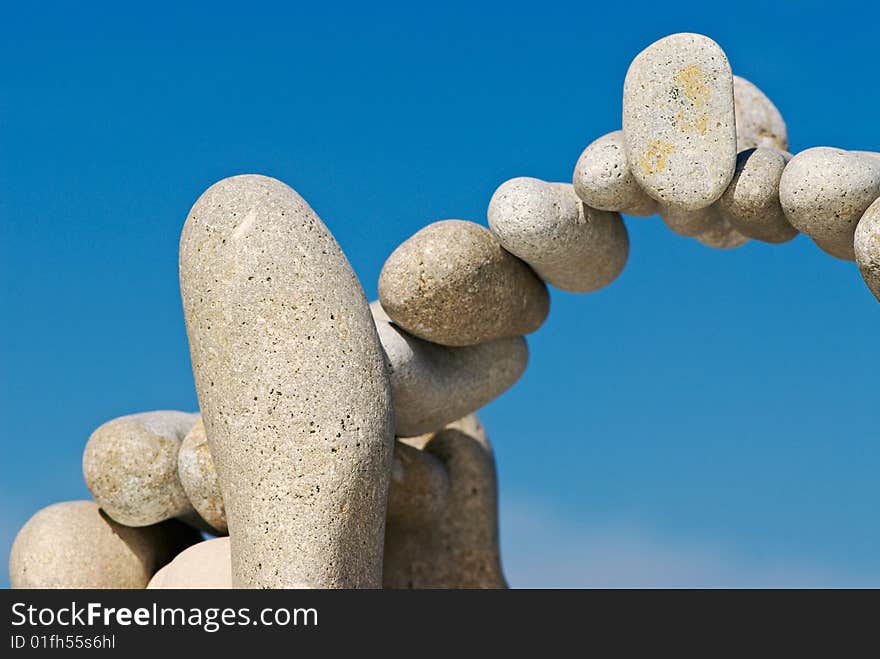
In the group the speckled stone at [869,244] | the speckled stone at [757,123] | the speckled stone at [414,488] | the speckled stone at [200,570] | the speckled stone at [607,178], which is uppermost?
the speckled stone at [757,123]

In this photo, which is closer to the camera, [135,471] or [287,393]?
[287,393]

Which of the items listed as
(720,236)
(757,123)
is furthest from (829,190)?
(757,123)

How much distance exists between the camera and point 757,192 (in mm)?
5551

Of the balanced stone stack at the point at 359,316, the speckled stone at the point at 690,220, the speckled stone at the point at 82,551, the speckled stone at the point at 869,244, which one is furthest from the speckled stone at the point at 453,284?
the speckled stone at the point at 82,551

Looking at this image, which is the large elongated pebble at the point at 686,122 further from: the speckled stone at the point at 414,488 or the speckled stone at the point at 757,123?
the speckled stone at the point at 414,488

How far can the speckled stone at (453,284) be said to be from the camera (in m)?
5.95

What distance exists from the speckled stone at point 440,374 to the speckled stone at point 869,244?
211 cm

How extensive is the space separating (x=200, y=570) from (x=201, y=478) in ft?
1.44

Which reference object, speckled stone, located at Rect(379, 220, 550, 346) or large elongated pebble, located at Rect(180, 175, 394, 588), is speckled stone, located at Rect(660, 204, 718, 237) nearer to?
speckled stone, located at Rect(379, 220, 550, 346)

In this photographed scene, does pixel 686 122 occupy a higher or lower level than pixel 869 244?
higher

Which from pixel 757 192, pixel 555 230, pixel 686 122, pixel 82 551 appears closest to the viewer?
pixel 686 122

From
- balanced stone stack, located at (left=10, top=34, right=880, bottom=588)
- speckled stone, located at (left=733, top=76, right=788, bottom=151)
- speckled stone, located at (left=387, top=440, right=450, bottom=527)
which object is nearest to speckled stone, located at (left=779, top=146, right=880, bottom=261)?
balanced stone stack, located at (left=10, top=34, right=880, bottom=588)

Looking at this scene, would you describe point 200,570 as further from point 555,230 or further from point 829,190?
point 829,190
